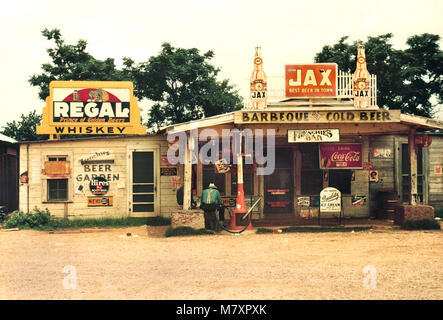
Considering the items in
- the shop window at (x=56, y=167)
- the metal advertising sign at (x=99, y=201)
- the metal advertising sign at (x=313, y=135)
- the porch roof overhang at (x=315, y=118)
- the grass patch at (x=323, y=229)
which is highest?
the porch roof overhang at (x=315, y=118)

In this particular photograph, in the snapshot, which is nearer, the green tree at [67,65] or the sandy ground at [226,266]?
the sandy ground at [226,266]

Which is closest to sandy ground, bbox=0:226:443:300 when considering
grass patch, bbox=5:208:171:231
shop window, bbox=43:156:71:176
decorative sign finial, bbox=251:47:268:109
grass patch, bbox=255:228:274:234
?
grass patch, bbox=255:228:274:234

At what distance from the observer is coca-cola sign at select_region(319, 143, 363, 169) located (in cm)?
1686

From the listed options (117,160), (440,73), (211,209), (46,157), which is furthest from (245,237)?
(440,73)

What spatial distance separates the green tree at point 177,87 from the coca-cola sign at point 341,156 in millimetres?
18153

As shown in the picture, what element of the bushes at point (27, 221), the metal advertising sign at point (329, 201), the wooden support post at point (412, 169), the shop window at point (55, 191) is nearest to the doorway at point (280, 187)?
the metal advertising sign at point (329, 201)

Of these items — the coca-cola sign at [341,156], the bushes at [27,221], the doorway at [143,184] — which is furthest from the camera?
the doorway at [143,184]

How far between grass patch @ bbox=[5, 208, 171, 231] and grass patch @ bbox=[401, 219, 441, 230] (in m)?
8.33

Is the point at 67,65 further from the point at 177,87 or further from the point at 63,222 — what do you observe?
the point at 63,222

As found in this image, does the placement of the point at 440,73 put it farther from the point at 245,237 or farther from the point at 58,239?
the point at 58,239

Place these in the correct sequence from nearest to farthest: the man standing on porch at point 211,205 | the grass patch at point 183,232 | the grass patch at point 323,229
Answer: the grass patch at point 183,232
the man standing on porch at point 211,205
the grass patch at point 323,229

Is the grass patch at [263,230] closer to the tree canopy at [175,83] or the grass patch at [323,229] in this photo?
the grass patch at [323,229]

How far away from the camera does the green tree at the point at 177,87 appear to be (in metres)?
34.2

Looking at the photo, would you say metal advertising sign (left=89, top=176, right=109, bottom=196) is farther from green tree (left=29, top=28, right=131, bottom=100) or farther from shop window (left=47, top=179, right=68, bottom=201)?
green tree (left=29, top=28, right=131, bottom=100)
